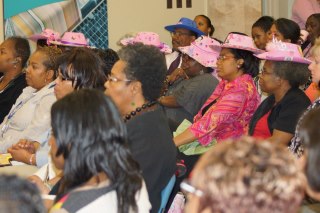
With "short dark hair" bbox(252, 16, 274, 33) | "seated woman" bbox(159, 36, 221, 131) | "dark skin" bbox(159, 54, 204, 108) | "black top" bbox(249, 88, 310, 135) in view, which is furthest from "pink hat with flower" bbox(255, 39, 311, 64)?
"short dark hair" bbox(252, 16, 274, 33)

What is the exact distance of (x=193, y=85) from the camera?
4.50m

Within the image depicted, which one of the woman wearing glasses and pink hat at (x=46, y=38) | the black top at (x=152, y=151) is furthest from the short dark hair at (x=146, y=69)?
the woman wearing glasses and pink hat at (x=46, y=38)

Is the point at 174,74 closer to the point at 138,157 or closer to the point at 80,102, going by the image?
the point at 138,157

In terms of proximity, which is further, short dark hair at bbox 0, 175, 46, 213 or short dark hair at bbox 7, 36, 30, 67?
short dark hair at bbox 7, 36, 30, 67

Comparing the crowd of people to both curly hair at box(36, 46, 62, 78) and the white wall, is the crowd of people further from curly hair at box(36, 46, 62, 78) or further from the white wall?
the white wall

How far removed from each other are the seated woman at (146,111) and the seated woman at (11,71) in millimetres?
2042

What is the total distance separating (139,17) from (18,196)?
543cm

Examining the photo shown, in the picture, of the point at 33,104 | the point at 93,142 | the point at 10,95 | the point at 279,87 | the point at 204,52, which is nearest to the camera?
the point at 93,142

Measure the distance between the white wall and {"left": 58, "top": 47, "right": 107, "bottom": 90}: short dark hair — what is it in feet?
10.9

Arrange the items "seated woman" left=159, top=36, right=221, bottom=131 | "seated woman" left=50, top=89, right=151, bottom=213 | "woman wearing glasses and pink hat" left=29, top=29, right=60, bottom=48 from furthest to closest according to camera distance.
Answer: "woman wearing glasses and pink hat" left=29, top=29, right=60, bottom=48 → "seated woman" left=159, top=36, right=221, bottom=131 → "seated woman" left=50, top=89, right=151, bottom=213

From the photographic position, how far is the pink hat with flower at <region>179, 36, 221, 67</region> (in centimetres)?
460

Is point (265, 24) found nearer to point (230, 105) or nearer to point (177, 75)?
point (177, 75)

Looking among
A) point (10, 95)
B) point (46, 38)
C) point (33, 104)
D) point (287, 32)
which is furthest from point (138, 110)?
point (46, 38)

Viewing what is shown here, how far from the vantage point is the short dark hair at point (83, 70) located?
329cm
